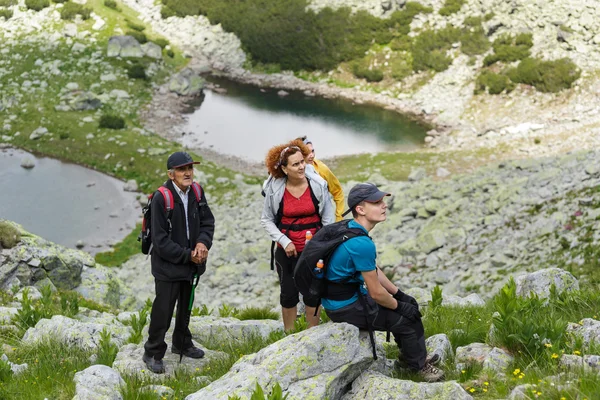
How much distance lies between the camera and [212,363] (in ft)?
24.4

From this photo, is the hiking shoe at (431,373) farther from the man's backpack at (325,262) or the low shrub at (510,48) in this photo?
the low shrub at (510,48)

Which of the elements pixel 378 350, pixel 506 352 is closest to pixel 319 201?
pixel 378 350

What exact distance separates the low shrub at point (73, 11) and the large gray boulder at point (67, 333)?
5207cm

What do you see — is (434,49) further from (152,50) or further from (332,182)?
(332,182)

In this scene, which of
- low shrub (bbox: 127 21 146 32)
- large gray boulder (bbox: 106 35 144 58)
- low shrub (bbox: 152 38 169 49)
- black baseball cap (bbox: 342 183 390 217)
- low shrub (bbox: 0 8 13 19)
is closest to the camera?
black baseball cap (bbox: 342 183 390 217)

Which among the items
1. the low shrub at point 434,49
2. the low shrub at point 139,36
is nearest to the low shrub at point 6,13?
the low shrub at point 139,36

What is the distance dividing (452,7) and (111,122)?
31.8 metres

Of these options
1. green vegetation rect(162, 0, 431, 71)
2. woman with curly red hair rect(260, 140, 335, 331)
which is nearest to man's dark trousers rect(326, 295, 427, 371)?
woman with curly red hair rect(260, 140, 335, 331)

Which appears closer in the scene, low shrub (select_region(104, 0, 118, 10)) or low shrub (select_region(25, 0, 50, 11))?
low shrub (select_region(25, 0, 50, 11))

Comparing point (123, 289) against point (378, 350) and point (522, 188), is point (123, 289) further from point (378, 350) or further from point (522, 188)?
point (522, 188)

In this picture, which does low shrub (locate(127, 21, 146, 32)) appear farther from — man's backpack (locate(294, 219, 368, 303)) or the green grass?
man's backpack (locate(294, 219, 368, 303))

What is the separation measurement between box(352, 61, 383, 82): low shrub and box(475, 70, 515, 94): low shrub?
8.72 metres

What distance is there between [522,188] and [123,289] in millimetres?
13664

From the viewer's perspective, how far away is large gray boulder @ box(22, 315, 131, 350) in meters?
8.03
